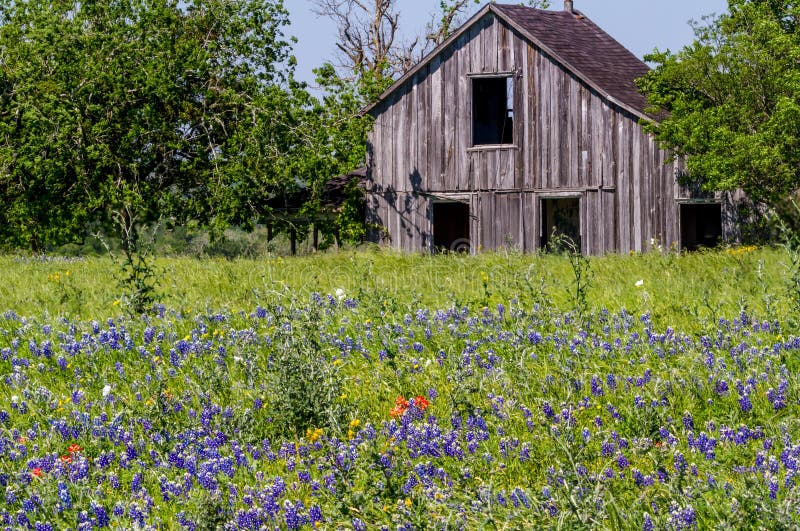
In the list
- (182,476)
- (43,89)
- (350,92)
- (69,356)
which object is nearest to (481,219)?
(350,92)

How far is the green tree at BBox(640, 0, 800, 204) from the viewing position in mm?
17688

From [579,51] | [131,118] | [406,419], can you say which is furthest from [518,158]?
[406,419]

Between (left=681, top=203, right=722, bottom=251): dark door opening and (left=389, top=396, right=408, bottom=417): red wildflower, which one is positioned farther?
(left=681, top=203, right=722, bottom=251): dark door opening

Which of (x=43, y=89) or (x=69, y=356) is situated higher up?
(x=43, y=89)

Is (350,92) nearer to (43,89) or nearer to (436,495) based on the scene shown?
(43,89)

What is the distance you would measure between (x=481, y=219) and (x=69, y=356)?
52.4ft

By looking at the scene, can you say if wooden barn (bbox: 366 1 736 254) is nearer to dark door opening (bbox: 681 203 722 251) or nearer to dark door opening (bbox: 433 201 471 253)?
dark door opening (bbox: 681 203 722 251)

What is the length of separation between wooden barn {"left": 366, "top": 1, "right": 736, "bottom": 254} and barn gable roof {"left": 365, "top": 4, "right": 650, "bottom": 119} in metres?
0.05

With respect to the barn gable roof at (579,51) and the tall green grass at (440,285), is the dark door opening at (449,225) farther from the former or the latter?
the tall green grass at (440,285)

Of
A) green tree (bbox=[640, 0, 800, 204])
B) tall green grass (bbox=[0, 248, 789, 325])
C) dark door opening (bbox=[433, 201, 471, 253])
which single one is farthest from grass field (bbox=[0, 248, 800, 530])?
dark door opening (bbox=[433, 201, 471, 253])

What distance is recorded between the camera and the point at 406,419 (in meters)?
5.11

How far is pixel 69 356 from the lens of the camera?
710 cm

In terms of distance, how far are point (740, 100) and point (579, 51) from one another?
16.5ft

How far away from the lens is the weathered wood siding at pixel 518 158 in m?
20.9
